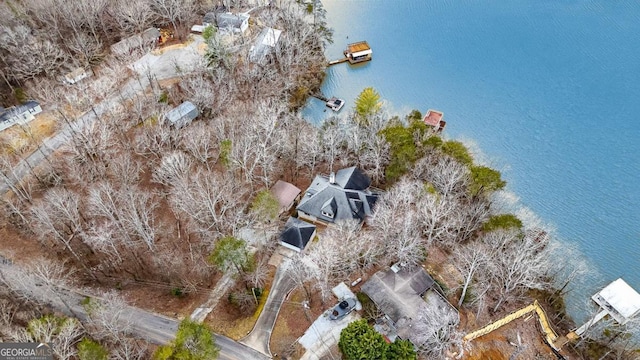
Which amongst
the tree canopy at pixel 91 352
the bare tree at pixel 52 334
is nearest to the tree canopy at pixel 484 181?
the tree canopy at pixel 91 352

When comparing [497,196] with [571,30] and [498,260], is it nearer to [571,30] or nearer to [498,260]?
[498,260]

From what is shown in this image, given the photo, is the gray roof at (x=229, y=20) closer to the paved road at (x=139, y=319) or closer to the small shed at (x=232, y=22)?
the small shed at (x=232, y=22)

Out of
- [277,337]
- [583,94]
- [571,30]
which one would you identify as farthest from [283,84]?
[571,30]

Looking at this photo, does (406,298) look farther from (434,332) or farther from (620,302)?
(620,302)

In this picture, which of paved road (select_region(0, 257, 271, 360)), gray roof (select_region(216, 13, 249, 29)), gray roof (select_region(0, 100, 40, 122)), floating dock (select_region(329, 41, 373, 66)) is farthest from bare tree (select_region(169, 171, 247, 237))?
floating dock (select_region(329, 41, 373, 66))

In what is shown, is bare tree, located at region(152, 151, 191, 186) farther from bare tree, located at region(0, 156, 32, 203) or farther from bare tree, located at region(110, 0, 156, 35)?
bare tree, located at region(110, 0, 156, 35)

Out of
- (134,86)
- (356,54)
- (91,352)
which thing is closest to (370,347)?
(91,352)
